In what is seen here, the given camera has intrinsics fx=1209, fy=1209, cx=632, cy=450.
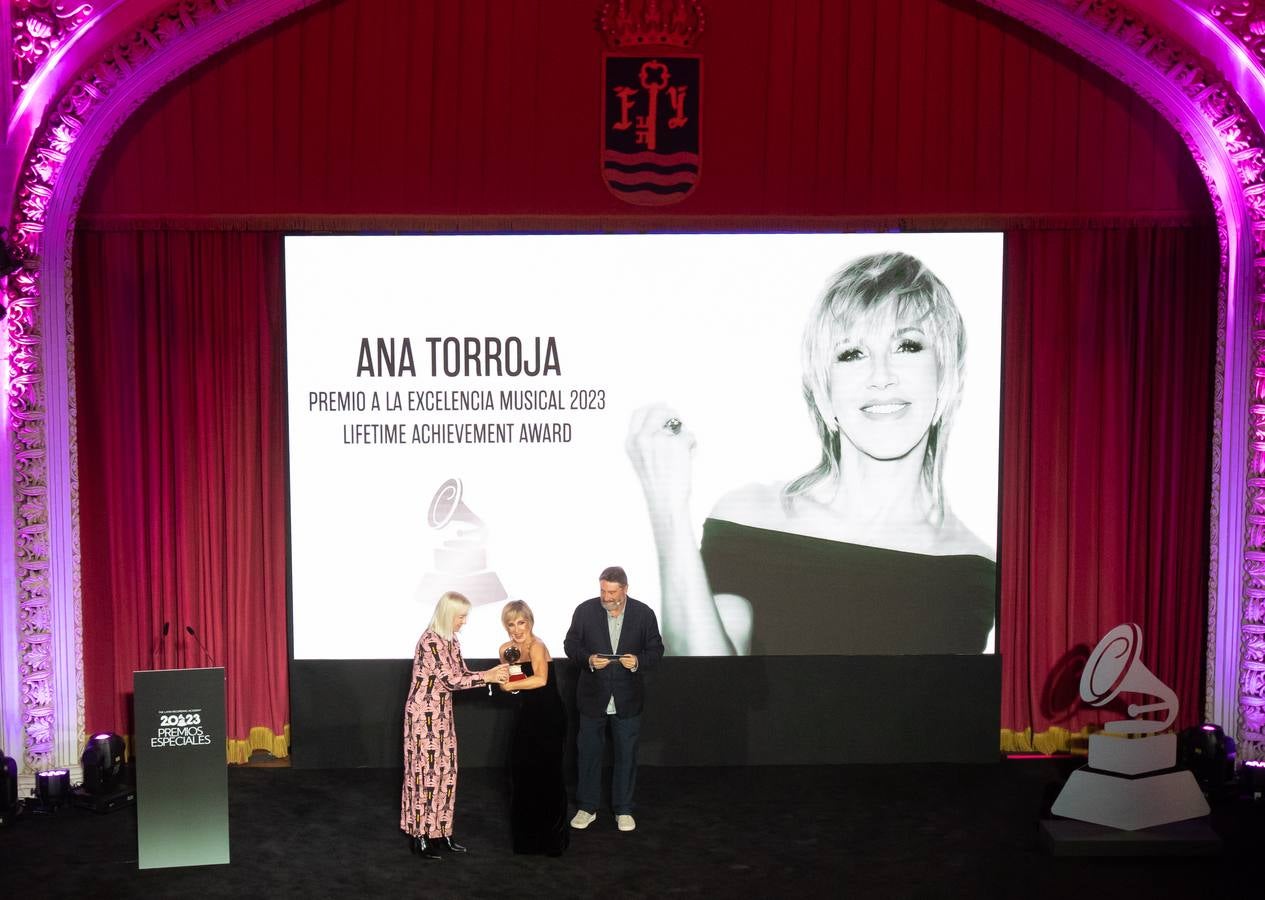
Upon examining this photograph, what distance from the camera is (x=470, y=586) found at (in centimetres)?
693

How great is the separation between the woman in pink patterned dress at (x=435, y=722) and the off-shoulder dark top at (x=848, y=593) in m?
1.82

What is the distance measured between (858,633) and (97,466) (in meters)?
4.51

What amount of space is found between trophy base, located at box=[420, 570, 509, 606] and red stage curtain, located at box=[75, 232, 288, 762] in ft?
2.82

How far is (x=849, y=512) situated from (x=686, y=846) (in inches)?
84.1

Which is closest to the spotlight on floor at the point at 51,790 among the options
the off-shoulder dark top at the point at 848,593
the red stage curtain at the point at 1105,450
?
the off-shoulder dark top at the point at 848,593

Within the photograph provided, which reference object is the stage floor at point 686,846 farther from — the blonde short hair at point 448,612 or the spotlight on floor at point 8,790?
the blonde short hair at point 448,612

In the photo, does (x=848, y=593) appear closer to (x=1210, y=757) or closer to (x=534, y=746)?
(x=1210, y=757)

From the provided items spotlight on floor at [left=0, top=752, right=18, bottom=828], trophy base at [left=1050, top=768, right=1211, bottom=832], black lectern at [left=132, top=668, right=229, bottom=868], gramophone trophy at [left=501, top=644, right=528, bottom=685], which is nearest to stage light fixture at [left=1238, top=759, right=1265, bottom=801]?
trophy base at [left=1050, top=768, right=1211, bottom=832]

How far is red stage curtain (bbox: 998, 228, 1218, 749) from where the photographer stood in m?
6.97

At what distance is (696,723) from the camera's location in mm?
6992

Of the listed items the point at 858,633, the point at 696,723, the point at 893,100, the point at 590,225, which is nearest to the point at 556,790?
the point at 696,723

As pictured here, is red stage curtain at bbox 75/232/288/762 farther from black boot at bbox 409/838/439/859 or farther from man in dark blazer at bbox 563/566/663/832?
man in dark blazer at bbox 563/566/663/832

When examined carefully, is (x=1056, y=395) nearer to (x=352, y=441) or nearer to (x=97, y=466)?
(x=352, y=441)

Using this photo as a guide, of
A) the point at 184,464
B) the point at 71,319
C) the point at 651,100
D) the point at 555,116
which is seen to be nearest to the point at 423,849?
the point at 184,464
